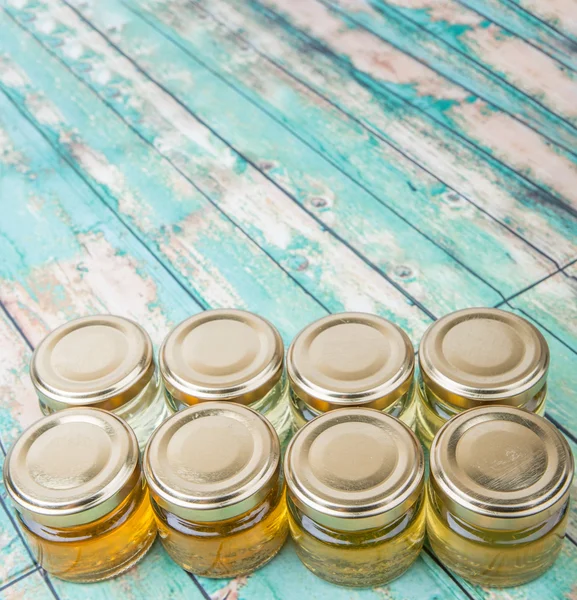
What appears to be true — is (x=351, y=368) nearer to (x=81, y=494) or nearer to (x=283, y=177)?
(x=81, y=494)

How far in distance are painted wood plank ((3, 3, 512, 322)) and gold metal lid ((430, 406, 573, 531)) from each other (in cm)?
32

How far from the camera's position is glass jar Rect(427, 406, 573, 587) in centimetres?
73

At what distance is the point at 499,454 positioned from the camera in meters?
0.77

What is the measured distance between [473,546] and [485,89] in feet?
2.98

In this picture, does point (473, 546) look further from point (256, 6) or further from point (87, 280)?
point (256, 6)

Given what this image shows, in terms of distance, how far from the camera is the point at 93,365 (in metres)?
0.90

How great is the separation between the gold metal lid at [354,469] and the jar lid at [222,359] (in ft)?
0.28

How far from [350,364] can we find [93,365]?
0.90 feet

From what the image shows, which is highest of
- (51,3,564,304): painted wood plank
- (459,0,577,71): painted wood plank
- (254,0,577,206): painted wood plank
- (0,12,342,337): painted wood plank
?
(459,0,577,71): painted wood plank

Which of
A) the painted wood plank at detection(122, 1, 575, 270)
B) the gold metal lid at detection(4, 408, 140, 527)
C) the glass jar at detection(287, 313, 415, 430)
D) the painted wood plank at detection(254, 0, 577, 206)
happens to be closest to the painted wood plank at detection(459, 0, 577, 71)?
the painted wood plank at detection(254, 0, 577, 206)

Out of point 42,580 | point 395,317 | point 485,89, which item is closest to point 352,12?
point 485,89

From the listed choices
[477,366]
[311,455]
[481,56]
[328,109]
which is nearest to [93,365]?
[311,455]

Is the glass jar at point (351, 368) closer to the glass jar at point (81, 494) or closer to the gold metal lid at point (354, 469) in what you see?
the gold metal lid at point (354, 469)

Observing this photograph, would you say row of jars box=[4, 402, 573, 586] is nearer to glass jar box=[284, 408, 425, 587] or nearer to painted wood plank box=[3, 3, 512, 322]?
glass jar box=[284, 408, 425, 587]
